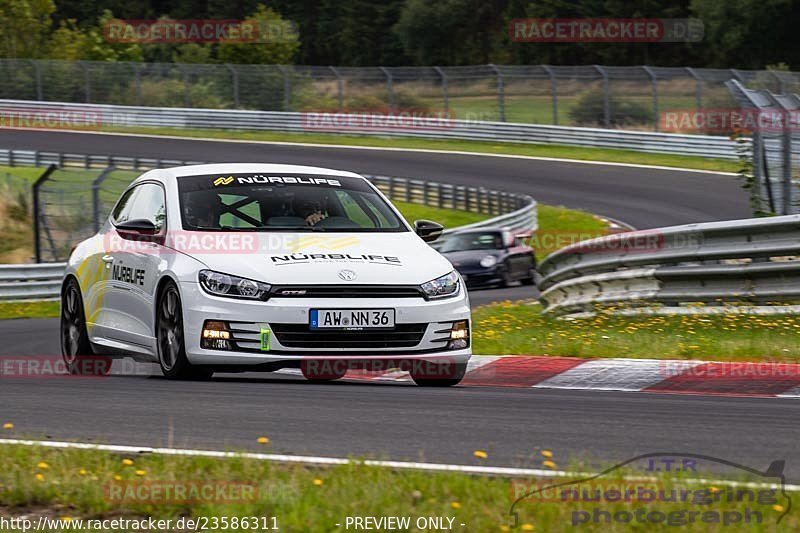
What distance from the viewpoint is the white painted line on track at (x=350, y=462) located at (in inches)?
191

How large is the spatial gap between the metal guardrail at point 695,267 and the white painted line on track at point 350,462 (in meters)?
6.39

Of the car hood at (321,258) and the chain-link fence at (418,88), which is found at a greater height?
the car hood at (321,258)

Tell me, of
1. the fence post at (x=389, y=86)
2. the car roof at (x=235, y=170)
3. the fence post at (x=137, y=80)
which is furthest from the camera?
the fence post at (x=137, y=80)

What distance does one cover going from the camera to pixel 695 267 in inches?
462

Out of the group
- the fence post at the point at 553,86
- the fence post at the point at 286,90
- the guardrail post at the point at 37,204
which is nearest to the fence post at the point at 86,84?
the fence post at the point at 286,90

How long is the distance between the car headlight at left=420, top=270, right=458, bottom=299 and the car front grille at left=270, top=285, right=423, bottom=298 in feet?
0.44

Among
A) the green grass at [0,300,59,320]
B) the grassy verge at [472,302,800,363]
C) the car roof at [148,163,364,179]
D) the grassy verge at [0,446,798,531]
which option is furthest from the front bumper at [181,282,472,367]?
the green grass at [0,300,59,320]

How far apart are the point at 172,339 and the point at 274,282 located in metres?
0.90

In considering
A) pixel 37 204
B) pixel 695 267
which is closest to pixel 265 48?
pixel 37 204

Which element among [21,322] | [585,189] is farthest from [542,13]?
[21,322]

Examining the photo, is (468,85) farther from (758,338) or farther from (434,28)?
(434,28)

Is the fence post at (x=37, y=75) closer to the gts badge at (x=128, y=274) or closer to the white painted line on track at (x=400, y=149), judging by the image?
the white painted line on track at (x=400, y=149)

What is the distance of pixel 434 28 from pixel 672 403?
265 ft

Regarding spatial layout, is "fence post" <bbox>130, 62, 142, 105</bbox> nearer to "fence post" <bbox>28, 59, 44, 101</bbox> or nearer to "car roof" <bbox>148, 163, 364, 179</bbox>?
"fence post" <bbox>28, 59, 44, 101</bbox>
